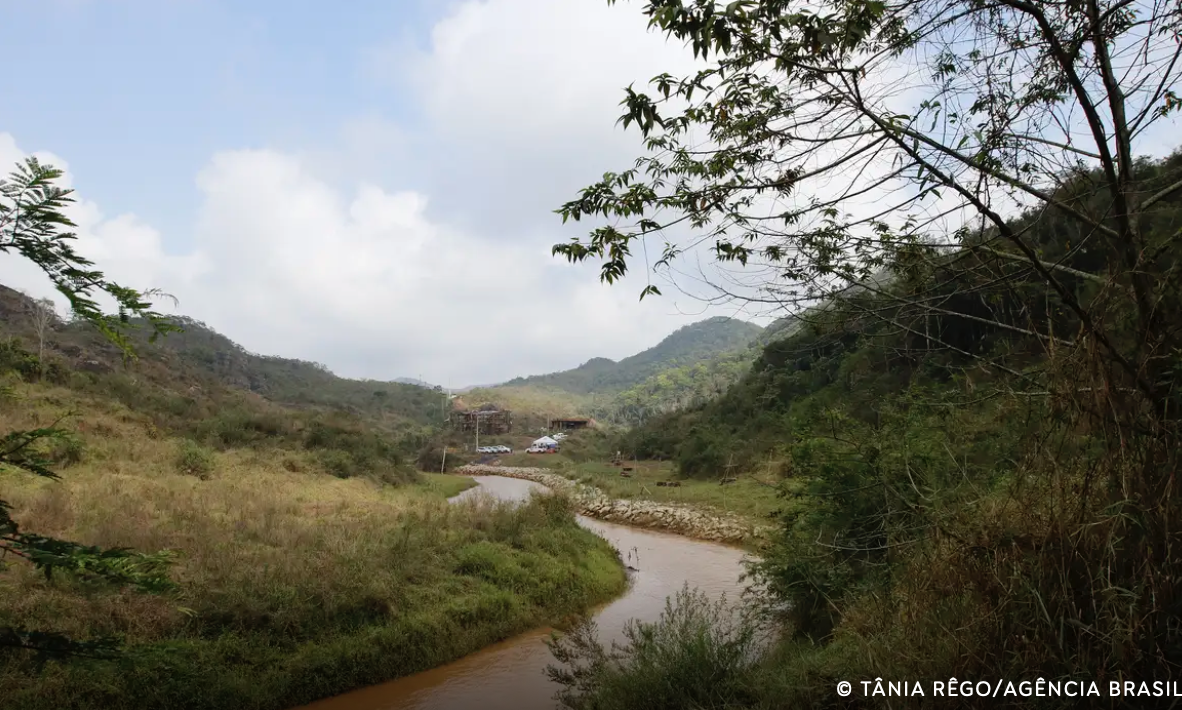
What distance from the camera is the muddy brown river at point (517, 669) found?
755 cm

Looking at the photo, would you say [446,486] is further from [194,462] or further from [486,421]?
[486,421]

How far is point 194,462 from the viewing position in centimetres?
1683

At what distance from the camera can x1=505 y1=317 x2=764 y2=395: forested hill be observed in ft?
439

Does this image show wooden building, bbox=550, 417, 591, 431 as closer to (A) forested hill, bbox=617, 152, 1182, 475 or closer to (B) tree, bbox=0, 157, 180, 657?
(A) forested hill, bbox=617, 152, 1182, 475

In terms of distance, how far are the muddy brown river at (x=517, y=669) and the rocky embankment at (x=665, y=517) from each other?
2.84 metres

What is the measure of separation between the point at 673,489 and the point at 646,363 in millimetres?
129841

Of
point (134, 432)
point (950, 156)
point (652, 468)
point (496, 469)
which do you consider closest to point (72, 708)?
point (950, 156)

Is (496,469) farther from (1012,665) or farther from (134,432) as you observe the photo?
(1012,665)

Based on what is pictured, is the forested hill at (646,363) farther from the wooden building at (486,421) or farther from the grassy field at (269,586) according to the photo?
the grassy field at (269,586)

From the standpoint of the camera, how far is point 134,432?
1917 cm

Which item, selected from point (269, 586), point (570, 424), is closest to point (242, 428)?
point (269, 586)

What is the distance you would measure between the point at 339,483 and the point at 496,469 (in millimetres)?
27255

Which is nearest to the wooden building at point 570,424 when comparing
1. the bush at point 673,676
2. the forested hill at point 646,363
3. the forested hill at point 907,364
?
the forested hill at point 907,364

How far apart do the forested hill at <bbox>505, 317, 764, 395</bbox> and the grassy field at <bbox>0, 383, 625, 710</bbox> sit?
113m
